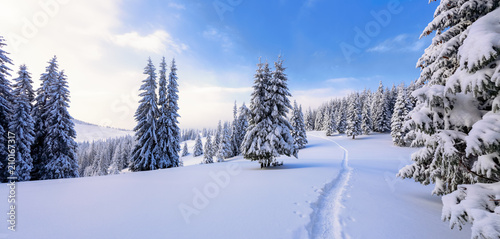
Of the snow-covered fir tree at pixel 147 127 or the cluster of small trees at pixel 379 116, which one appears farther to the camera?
the cluster of small trees at pixel 379 116

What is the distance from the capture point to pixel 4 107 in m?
15.9

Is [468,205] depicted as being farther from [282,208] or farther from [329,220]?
[282,208]

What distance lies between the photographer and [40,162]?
19.2 m

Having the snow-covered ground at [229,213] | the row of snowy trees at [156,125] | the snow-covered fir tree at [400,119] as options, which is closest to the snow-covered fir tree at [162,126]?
the row of snowy trees at [156,125]

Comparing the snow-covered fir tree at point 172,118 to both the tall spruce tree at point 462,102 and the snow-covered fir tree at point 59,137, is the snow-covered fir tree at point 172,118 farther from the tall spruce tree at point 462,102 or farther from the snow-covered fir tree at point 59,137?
the tall spruce tree at point 462,102

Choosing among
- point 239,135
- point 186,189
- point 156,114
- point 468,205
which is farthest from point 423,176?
point 239,135

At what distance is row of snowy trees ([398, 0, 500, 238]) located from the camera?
141 inches

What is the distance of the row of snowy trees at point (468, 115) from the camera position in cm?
357

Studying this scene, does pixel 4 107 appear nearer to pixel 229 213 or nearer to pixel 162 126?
pixel 162 126

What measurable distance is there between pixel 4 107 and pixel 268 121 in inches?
924

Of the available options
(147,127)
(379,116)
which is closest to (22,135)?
(147,127)

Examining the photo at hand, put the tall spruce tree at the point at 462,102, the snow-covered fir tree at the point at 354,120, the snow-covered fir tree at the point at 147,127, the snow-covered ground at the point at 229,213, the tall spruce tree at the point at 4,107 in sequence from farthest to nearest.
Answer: the snow-covered fir tree at the point at 354,120, the snow-covered fir tree at the point at 147,127, the tall spruce tree at the point at 4,107, the snow-covered ground at the point at 229,213, the tall spruce tree at the point at 462,102

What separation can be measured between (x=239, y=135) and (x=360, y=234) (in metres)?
53.1

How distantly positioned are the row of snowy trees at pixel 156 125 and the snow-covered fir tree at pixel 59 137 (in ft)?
19.7
